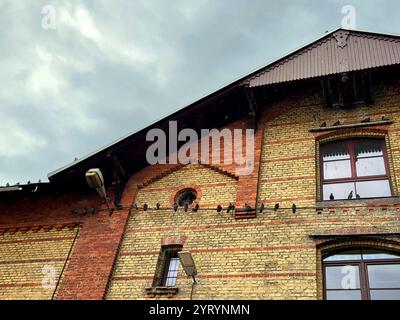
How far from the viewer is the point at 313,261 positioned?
25.6 ft

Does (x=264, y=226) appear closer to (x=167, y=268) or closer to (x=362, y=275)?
(x=362, y=275)

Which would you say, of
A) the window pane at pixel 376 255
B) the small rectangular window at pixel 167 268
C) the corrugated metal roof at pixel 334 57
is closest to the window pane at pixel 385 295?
the window pane at pixel 376 255

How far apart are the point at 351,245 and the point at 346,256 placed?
214 mm

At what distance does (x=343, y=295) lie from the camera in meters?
7.46

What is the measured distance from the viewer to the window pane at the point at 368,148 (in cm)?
949

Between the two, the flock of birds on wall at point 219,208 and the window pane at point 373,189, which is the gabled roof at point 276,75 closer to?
the flock of birds on wall at point 219,208

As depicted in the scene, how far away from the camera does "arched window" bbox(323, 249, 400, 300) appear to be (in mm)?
7324

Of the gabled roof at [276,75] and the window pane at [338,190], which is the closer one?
the window pane at [338,190]

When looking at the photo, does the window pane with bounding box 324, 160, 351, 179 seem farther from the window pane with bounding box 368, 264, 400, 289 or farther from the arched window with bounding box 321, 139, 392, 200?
the window pane with bounding box 368, 264, 400, 289

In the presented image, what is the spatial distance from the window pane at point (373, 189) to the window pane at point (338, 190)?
0.17 meters

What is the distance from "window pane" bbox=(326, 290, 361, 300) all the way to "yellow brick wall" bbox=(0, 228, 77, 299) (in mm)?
5307

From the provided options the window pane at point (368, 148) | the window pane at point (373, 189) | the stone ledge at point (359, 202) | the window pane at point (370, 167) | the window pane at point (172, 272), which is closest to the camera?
the stone ledge at point (359, 202)
